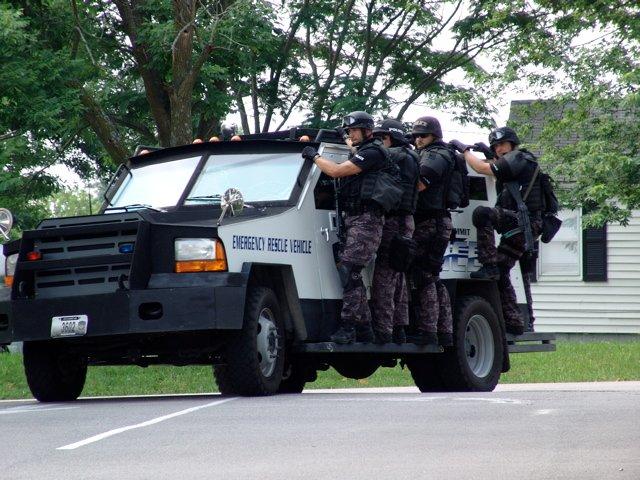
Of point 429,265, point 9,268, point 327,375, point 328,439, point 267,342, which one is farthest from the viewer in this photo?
point 327,375

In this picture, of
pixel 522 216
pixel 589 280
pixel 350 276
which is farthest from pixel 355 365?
pixel 589 280

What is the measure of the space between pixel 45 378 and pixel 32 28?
9.20 m

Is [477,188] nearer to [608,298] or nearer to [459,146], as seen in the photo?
[459,146]

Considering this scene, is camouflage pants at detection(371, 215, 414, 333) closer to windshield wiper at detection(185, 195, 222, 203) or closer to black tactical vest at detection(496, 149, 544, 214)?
windshield wiper at detection(185, 195, 222, 203)

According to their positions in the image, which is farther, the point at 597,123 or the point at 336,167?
the point at 597,123

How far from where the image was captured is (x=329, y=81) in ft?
84.6

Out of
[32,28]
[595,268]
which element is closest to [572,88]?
[595,268]

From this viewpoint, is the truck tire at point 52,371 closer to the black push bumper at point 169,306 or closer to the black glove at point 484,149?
the black push bumper at point 169,306

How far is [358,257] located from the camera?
11.5m

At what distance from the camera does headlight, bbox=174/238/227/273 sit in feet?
34.4

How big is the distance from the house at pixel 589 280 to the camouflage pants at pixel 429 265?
50.5 feet

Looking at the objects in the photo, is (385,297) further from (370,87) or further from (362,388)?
(370,87)

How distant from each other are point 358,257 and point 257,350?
131cm

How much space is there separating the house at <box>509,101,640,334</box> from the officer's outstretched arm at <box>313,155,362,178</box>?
16.5 meters
